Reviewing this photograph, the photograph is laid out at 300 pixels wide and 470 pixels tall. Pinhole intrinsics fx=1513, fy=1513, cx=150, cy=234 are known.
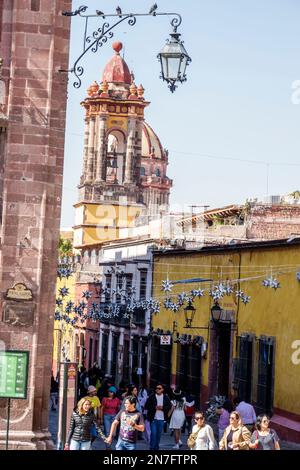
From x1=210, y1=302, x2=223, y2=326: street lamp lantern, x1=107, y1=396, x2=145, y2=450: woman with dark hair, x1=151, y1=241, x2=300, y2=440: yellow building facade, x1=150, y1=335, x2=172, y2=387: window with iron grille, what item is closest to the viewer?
x1=107, y1=396, x2=145, y2=450: woman with dark hair

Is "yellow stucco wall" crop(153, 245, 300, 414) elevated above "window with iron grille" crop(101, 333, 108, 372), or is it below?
above

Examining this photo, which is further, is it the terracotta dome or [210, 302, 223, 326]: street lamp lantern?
the terracotta dome

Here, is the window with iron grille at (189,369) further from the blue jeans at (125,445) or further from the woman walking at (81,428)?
the woman walking at (81,428)

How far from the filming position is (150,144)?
11375cm

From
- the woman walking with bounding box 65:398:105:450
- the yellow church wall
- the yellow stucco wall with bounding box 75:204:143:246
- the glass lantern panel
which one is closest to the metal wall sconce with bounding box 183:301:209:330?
the glass lantern panel

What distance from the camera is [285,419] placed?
102ft

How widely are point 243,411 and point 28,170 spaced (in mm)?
6279

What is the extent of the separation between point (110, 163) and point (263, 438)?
51.5m

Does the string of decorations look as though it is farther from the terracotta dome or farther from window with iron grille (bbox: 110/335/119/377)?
the terracotta dome

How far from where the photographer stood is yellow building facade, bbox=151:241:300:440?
104 feet

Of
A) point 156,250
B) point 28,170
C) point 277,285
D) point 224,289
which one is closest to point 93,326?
point 156,250

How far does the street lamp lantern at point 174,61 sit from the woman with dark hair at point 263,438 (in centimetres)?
478

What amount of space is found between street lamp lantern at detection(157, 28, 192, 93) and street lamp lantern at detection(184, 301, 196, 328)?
17.5 metres
